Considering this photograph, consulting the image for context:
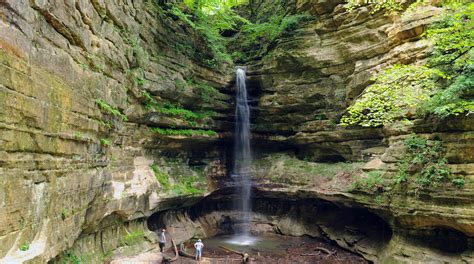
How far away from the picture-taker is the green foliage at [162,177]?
16.5 m

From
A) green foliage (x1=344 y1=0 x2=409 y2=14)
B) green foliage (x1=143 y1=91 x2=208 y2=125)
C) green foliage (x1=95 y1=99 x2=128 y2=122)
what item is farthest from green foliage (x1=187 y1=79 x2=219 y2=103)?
green foliage (x1=344 y1=0 x2=409 y2=14)

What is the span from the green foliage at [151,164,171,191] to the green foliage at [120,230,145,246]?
2.64 metres

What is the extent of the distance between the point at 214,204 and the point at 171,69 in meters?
10.4

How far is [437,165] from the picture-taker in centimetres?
1112

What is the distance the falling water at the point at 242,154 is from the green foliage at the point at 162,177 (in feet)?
20.9

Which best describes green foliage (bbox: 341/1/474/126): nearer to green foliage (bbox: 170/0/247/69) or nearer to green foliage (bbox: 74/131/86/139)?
green foliage (bbox: 74/131/86/139)

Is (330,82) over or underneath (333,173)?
over

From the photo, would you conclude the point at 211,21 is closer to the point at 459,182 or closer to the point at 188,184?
the point at 188,184

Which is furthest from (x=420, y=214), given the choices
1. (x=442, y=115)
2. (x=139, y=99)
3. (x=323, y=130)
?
(x=139, y=99)

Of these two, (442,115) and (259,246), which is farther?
(259,246)

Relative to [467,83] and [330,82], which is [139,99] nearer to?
[330,82]

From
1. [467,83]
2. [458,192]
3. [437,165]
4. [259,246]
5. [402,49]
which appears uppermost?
[402,49]

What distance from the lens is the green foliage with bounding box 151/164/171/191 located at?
16.5 m

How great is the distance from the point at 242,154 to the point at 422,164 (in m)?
13.4
